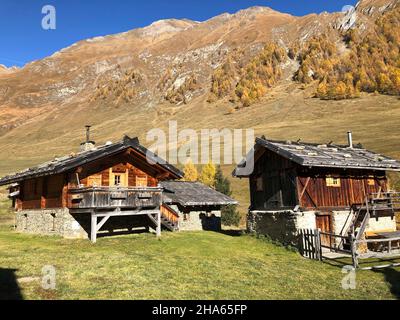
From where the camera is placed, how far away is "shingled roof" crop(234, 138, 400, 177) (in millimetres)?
23875

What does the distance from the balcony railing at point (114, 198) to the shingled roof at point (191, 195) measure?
5.02 metres

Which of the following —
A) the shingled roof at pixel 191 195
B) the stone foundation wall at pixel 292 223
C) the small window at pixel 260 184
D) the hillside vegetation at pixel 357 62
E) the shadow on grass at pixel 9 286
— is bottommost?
the shadow on grass at pixel 9 286

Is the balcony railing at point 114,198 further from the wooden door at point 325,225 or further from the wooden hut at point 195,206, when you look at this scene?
the wooden door at point 325,225

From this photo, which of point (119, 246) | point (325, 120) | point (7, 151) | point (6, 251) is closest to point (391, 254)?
point (119, 246)

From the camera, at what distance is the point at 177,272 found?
16266mm

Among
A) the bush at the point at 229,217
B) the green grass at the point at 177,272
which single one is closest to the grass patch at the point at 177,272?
the green grass at the point at 177,272

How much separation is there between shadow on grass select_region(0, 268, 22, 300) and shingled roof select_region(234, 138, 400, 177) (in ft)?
53.2

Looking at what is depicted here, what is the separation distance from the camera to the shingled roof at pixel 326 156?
2388cm

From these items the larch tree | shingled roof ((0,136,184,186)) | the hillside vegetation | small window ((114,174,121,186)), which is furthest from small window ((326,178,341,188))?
the hillside vegetation

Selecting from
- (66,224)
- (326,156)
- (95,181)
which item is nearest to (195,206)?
(95,181)

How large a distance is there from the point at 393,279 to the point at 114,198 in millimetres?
16709

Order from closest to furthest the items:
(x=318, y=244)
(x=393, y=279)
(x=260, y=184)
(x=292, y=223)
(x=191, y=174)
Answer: (x=393, y=279) < (x=318, y=244) < (x=292, y=223) < (x=260, y=184) < (x=191, y=174)

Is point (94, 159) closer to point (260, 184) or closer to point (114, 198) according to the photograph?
point (114, 198)
